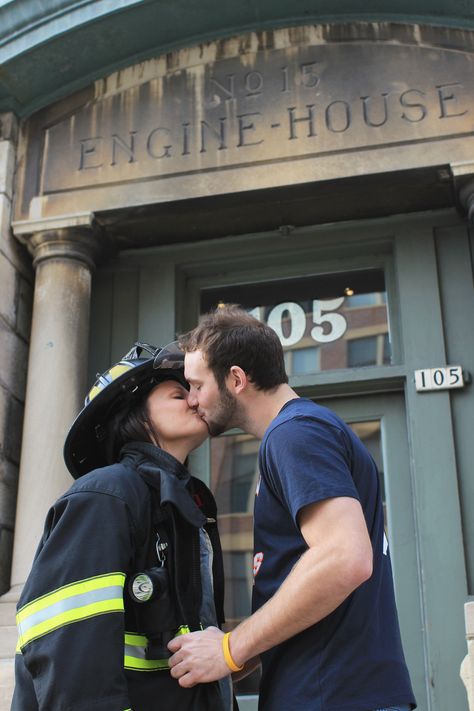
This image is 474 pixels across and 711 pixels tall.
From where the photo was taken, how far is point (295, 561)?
2418mm

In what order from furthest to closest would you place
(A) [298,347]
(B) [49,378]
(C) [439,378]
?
(A) [298,347] → (B) [49,378] → (C) [439,378]

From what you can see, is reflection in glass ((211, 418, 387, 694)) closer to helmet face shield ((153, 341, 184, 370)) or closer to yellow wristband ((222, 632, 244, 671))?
helmet face shield ((153, 341, 184, 370))

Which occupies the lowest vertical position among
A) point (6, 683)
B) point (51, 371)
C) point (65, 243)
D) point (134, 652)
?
point (6, 683)

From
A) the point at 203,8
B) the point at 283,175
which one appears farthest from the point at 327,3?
the point at 283,175

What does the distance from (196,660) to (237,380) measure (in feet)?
2.79

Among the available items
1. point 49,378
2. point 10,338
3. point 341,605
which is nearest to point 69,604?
point 341,605

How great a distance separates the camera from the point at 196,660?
7.47ft

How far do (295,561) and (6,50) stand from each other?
4.02 m

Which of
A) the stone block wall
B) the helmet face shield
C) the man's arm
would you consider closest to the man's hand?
the man's arm

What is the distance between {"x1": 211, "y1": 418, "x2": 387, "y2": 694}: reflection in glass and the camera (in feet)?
16.4

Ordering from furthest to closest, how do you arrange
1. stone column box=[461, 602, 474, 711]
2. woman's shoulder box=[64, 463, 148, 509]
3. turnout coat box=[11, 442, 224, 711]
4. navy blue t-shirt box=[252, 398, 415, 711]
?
1. stone column box=[461, 602, 474, 711]
2. woman's shoulder box=[64, 463, 148, 509]
3. navy blue t-shirt box=[252, 398, 415, 711]
4. turnout coat box=[11, 442, 224, 711]

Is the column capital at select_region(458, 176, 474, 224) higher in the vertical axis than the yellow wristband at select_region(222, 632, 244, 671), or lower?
higher

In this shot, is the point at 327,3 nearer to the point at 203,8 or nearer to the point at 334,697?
the point at 203,8

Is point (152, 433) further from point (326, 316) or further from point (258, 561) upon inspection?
point (326, 316)
